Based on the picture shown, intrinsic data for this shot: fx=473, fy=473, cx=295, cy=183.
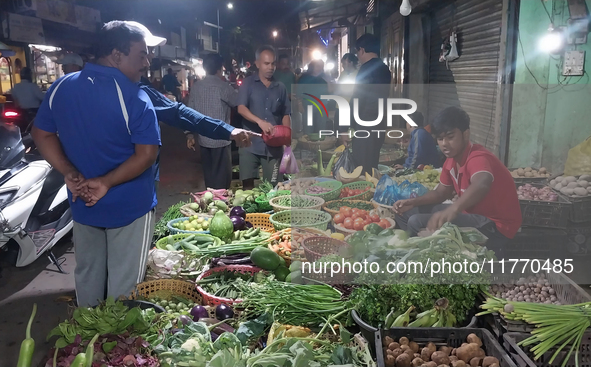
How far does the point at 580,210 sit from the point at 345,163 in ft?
7.32

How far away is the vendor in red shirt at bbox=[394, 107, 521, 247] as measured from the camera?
9.57ft

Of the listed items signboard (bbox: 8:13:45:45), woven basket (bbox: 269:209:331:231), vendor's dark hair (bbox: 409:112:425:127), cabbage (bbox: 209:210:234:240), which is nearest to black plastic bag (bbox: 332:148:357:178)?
woven basket (bbox: 269:209:331:231)

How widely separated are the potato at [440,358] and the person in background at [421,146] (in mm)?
1223

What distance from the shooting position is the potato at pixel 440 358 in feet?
7.07

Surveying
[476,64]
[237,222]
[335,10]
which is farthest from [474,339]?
[335,10]

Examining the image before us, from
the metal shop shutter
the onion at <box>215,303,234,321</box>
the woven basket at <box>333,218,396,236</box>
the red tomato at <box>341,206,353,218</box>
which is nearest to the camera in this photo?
the onion at <box>215,303,234,321</box>

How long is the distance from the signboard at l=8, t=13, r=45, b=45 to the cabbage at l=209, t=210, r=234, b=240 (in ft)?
31.7

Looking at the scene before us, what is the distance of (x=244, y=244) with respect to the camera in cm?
351

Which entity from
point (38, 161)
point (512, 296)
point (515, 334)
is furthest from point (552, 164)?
point (38, 161)

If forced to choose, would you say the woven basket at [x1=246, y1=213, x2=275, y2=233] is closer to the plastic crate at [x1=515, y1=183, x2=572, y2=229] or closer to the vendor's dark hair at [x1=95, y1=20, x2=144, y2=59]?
the vendor's dark hair at [x1=95, y1=20, x2=144, y2=59]

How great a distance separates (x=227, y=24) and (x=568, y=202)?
39.0 meters

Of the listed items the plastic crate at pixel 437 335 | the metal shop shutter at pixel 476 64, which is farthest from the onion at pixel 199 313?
the metal shop shutter at pixel 476 64

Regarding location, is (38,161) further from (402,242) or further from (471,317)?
(471,317)

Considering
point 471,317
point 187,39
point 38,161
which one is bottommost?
point 471,317
